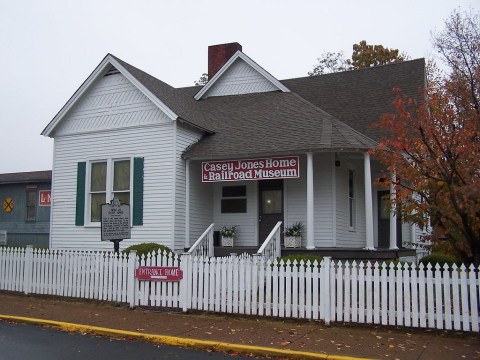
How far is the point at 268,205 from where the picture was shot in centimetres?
1670

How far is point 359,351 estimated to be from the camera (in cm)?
773

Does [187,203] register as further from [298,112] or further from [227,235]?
[298,112]

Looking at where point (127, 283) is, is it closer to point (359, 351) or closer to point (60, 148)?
point (359, 351)

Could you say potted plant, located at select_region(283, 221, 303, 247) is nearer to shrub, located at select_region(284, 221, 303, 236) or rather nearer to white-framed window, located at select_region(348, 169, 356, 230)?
shrub, located at select_region(284, 221, 303, 236)

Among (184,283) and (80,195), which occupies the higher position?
(80,195)

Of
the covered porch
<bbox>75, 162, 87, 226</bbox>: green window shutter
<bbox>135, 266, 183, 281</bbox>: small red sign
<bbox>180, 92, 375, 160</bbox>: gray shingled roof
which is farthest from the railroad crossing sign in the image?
<bbox>135, 266, 183, 281</bbox>: small red sign

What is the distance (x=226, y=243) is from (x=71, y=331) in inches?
291

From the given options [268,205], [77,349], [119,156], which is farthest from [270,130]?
[77,349]

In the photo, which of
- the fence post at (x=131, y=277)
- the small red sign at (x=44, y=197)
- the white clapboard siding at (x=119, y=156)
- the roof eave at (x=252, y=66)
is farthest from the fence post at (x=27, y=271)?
the small red sign at (x=44, y=197)

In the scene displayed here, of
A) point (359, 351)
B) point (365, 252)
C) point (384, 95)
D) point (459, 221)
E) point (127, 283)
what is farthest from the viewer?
point (384, 95)

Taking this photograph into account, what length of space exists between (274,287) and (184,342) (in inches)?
92.3

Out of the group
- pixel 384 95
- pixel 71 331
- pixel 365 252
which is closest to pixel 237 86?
pixel 384 95

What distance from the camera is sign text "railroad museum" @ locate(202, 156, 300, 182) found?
1491 cm

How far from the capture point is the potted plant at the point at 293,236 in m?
15.2
